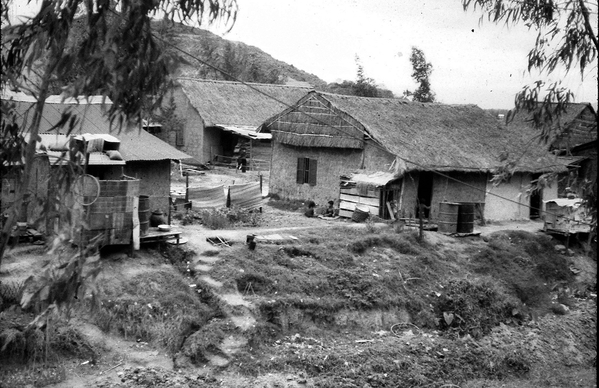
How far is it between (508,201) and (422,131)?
417 cm

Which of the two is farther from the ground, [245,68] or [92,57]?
[245,68]

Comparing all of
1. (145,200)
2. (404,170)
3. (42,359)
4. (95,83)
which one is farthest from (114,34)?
(404,170)

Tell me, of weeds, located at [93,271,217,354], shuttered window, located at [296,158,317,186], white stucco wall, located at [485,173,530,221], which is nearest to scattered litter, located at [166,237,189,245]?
weeds, located at [93,271,217,354]

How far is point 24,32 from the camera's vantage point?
694cm

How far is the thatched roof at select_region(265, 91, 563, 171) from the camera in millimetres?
24344

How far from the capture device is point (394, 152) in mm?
23328

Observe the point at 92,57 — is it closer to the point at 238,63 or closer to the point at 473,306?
the point at 473,306

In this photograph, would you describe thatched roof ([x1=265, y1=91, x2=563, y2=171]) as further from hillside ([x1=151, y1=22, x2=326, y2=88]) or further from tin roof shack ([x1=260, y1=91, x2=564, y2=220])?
hillside ([x1=151, y1=22, x2=326, y2=88])

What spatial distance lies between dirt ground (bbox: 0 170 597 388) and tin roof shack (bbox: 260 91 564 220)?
2.91 meters

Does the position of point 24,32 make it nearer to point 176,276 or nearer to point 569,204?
point 176,276

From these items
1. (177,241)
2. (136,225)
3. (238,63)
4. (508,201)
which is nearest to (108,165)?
(136,225)

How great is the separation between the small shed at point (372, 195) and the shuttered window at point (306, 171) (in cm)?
234

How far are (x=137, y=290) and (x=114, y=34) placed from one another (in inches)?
368

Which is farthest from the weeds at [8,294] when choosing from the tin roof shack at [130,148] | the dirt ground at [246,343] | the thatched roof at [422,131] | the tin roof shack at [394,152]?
the thatched roof at [422,131]
